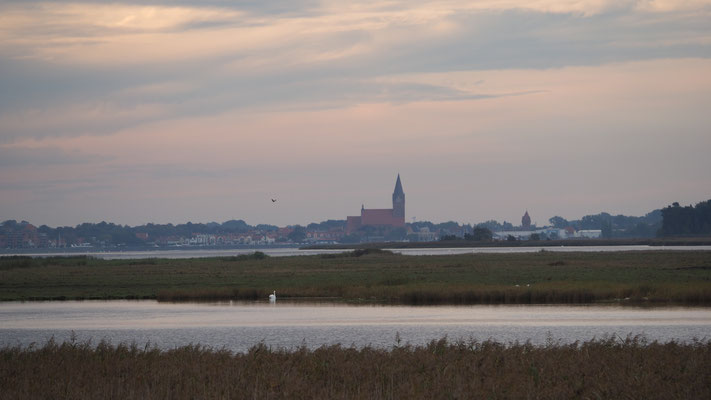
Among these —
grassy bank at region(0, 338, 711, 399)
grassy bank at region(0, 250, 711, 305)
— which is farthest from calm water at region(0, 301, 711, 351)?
grassy bank at region(0, 338, 711, 399)

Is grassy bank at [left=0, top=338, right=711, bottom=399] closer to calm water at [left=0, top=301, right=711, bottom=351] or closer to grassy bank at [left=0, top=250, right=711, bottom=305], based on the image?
calm water at [left=0, top=301, right=711, bottom=351]

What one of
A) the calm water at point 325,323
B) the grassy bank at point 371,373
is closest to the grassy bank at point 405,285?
the calm water at point 325,323

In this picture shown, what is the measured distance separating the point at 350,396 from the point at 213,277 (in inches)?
2358

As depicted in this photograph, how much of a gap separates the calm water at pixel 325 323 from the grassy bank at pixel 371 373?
23.6 ft

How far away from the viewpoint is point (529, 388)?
18.6m

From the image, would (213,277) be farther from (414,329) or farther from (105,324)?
(414,329)

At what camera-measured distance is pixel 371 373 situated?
21062mm

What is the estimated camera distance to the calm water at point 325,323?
115 feet

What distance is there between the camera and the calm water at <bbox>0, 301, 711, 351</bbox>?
35.2 meters

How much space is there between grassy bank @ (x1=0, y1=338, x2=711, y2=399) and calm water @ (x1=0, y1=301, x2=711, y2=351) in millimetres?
7191

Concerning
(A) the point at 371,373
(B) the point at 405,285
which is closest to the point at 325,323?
(B) the point at 405,285

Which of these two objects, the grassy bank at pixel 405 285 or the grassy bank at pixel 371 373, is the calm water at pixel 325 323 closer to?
the grassy bank at pixel 405 285

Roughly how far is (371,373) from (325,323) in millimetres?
21566

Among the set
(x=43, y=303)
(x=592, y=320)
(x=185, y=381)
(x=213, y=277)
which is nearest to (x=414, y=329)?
(x=592, y=320)
